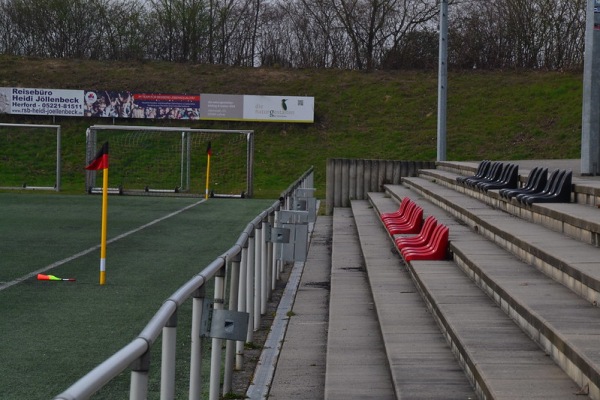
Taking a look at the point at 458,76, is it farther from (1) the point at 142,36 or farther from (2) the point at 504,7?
(1) the point at 142,36

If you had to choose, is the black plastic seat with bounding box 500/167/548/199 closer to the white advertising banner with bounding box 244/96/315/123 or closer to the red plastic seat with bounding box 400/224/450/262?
the red plastic seat with bounding box 400/224/450/262

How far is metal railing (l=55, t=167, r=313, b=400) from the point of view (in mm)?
3029

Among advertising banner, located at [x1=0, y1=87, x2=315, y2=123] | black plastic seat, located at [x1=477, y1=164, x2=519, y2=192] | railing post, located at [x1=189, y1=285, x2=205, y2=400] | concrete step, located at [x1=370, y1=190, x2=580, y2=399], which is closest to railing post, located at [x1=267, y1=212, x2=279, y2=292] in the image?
concrete step, located at [x1=370, y1=190, x2=580, y2=399]

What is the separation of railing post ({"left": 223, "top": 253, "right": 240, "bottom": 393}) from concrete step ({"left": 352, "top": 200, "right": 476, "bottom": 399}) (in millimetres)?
914

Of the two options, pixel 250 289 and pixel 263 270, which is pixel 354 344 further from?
pixel 263 270

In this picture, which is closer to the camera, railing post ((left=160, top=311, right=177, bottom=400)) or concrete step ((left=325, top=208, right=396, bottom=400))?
railing post ((left=160, top=311, right=177, bottom=400))

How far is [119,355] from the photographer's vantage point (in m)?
3.04

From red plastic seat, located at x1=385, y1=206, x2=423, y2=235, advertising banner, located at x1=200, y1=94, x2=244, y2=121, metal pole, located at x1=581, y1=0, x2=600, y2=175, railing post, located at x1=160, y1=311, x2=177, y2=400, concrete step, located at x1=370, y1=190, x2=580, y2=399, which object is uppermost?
advertising banner, located at x1=200, y1=94, x2=244, y2=121

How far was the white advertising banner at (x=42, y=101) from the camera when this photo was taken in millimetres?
44688

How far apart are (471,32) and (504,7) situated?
82.6 inches

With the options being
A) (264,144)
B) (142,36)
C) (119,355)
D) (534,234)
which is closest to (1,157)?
(264,144)

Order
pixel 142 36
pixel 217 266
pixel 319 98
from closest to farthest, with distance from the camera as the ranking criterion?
pixel 217 266, pixel 319 98, pixel 142 36

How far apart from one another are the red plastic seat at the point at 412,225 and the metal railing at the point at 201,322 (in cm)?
160

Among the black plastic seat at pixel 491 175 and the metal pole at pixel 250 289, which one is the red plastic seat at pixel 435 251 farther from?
the black plastic seat at pixel 491 175
